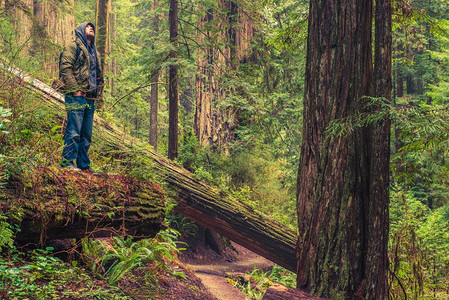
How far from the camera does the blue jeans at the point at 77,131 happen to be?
17.9 feet

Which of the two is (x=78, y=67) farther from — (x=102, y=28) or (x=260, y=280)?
(x=260, y=280)

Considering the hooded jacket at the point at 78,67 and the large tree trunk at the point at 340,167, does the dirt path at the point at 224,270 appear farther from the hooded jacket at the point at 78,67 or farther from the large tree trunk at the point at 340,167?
the hooded jacket at the point at 78,67

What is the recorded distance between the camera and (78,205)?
4.55 metres

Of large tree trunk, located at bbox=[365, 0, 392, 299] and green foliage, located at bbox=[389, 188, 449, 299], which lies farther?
green foliage, located at bbox=[389, 188, 449, 299]

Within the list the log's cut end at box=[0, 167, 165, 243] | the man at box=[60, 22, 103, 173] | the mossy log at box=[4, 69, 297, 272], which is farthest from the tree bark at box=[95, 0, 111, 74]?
the log's cut end at box=[0, 167, 165, 243]

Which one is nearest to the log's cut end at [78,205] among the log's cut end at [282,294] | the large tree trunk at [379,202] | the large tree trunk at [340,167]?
the log's cut end at [282,294]

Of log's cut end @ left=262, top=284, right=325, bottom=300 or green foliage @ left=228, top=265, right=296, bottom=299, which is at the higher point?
log's cut end @ left=262, top=284, right=325, bottom=300

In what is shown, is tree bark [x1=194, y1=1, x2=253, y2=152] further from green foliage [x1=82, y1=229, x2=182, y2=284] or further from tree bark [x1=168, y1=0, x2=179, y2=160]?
green foliage [x1=82, y1=229, x2=182, y2=284]

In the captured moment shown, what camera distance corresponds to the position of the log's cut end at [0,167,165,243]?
13.5 feet

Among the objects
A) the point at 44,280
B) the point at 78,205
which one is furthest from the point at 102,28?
the point at 44,280

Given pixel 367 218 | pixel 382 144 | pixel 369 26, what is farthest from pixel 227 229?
pixel 369 26

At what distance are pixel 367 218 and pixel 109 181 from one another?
367 centimetres

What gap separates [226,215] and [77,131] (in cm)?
385

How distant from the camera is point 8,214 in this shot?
3.90m
